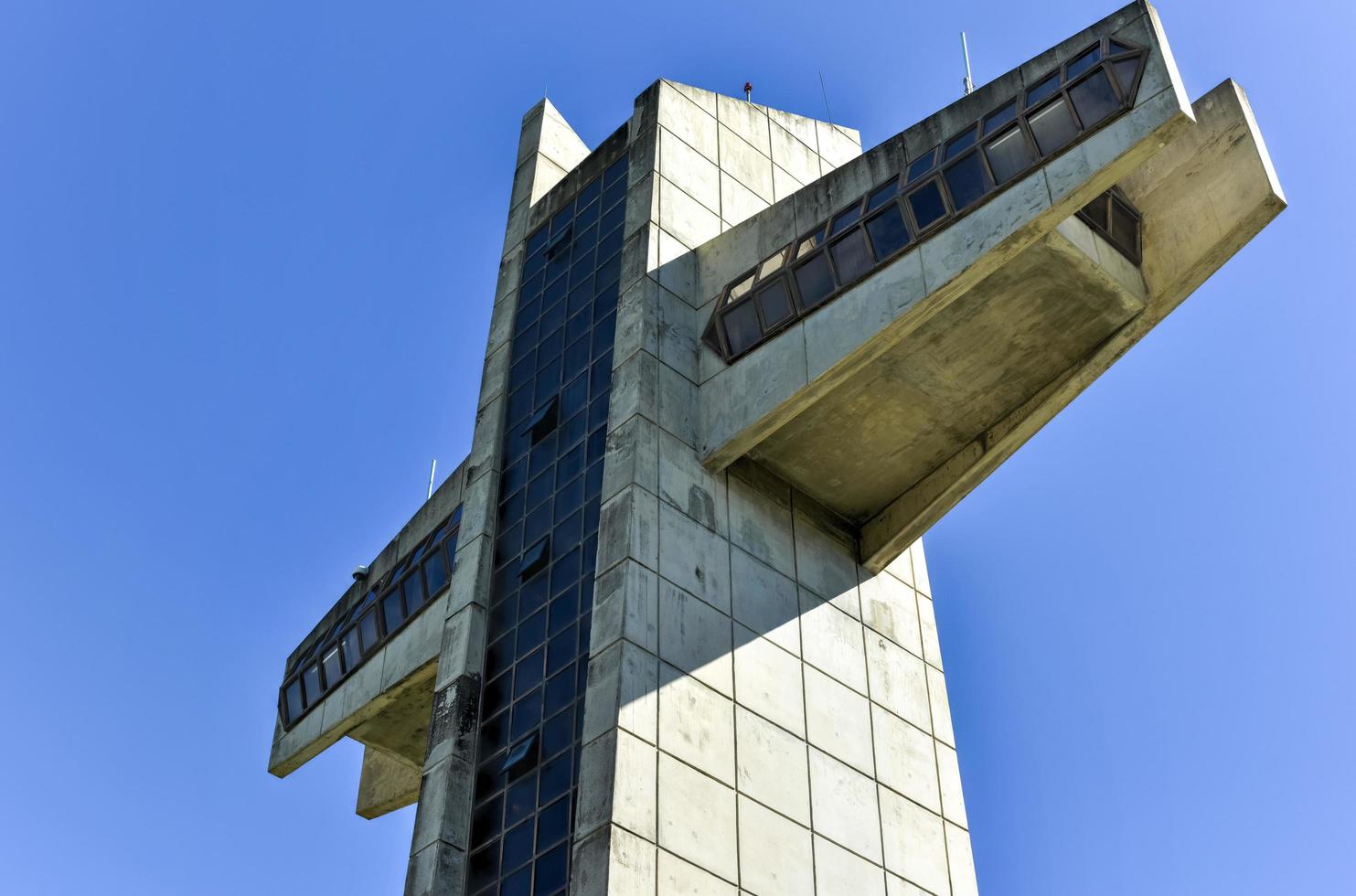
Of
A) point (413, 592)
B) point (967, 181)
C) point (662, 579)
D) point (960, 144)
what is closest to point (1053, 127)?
point (967, 181)

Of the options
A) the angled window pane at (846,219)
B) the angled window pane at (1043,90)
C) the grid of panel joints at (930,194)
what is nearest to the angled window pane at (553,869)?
the grid of panel joints at (930,194)

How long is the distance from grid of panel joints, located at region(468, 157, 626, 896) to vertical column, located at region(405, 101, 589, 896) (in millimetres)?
251

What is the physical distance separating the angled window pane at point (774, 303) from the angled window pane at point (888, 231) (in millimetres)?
2070

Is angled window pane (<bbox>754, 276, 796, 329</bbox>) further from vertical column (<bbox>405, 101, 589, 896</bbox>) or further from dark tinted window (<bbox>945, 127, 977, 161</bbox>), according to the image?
vertical column (<bbox>405, 101, 589, 896</bbox>)

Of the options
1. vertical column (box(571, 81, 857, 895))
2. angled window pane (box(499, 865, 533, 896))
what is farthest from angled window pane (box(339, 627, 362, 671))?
angled window pane (box(499, 865, 533, 896))

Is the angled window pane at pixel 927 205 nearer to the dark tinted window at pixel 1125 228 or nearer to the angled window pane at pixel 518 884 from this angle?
the dark tinted window at pixel 1125 228

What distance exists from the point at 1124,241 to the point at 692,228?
9.52 m

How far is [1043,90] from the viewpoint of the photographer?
29734mm

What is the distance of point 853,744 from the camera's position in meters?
30.2

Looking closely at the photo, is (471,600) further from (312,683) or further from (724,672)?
(312,683)

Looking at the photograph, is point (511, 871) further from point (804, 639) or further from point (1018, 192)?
point (1018, 192)

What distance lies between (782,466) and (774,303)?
3220 millimetres

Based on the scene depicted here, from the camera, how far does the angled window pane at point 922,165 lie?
30906 millimetres

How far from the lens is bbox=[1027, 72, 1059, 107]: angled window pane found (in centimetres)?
2947
